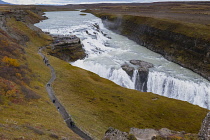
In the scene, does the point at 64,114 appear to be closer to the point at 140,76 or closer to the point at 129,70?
the point at 129,70

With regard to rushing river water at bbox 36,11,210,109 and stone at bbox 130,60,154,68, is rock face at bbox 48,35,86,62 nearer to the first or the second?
rushing river water at bbox 36,11,210,109

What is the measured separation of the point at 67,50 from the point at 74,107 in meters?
40.2

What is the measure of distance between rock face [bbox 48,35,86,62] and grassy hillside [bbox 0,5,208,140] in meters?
18.2

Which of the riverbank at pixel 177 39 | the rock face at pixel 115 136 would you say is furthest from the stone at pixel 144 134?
the riverbank at pixel 177 39

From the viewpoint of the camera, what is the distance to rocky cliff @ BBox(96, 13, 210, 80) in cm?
5941

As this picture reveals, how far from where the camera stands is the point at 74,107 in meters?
28.4

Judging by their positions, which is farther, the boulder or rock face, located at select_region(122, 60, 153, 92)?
the boulder

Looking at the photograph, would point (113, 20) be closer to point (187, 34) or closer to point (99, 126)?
point (187, 34)

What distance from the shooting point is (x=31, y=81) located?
33406mm

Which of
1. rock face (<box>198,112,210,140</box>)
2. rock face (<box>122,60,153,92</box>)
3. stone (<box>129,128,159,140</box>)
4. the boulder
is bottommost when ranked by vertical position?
rock face (<box>122,60,153,92</box>)

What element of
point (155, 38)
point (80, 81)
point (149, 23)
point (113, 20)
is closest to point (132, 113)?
point (80, 81)

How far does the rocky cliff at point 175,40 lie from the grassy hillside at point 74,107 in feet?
94.3

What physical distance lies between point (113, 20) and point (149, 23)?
3916 centimetres

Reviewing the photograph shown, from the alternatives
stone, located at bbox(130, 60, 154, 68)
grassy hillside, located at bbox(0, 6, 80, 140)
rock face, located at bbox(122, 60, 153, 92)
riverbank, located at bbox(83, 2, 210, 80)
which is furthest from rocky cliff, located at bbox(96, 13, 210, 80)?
grassy hillside, located at bbox(0, 6, 80, 140)
